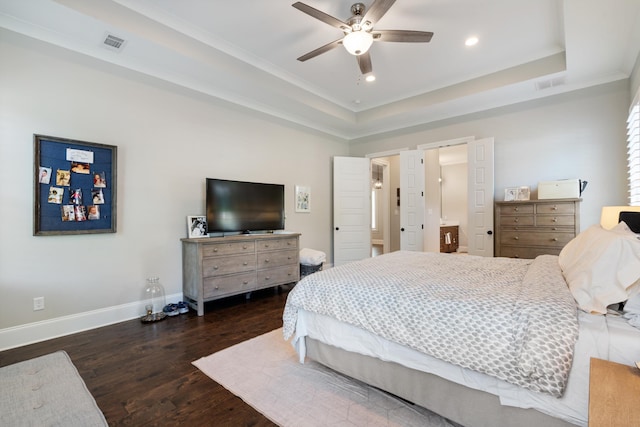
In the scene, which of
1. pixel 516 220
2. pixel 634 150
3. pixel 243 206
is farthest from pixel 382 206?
pixel 634 150

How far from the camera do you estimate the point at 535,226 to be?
12.0 ft

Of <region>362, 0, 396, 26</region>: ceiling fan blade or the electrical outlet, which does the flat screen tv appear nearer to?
the electrical outlet

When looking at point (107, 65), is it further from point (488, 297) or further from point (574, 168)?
point (574, 168)

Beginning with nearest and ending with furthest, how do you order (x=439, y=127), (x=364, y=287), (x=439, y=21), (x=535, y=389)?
(x=535, y=389), (x=364, y=287), (x=439, y=21), (x=439, y=127)

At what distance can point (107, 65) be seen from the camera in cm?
302

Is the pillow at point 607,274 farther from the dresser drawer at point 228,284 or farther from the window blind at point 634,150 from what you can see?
the dresser drawer at point 228,284

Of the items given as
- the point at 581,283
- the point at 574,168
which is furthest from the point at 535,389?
the point at 574,168

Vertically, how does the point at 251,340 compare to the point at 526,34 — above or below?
below

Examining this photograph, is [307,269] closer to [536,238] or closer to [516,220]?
[516,220]

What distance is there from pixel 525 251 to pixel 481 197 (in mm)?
1011

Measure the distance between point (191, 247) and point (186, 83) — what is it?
2.06 metres

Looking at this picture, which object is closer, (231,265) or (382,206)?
(231,265)

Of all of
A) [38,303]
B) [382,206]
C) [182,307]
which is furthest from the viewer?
[382,206]

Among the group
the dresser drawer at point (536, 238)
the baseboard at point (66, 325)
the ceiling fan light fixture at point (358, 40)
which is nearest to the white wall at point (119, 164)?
the baseboard at point (66, 325)
